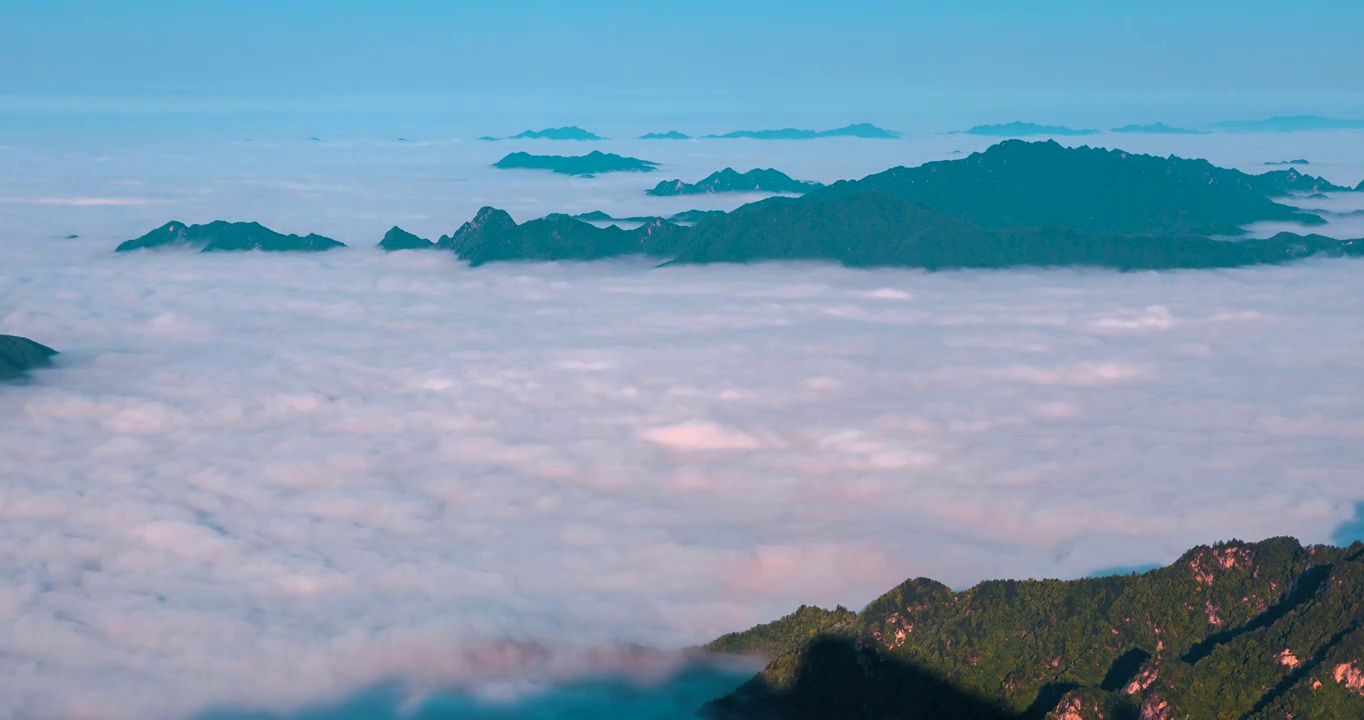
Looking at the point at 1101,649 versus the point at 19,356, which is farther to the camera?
the point at 19,356

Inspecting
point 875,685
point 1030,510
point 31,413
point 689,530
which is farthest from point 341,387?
point 875,685

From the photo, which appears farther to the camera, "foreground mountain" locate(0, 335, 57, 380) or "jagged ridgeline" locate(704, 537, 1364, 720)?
"foreground mountain" locate(0, 335, 57, 380)

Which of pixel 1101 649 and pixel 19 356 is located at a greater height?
pixel 19 356

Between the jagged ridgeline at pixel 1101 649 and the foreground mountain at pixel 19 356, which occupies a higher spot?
the foreground mountain at pixel 19 356

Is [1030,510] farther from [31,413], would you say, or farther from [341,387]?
[31,413]

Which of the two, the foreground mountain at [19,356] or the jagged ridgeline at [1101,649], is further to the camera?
the foreground mountain at [19,356]
